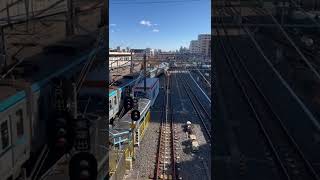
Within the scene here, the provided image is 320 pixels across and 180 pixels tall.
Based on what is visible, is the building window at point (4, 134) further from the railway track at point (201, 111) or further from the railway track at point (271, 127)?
the railway track at point (201, 111)

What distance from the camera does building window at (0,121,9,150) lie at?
3033 mm

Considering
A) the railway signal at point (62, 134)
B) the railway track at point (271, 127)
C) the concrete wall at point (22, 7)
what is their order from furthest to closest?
the concrete wall at point (22, 7)
the railway track at point (271, 127)
the railway signal at point (62, 134)

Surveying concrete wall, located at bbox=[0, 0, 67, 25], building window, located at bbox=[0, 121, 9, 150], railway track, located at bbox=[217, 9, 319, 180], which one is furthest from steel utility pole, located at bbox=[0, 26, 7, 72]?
railway track, located at bbox=[217, 9, 319, 180]

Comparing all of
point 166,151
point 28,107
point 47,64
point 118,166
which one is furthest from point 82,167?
point 166,151

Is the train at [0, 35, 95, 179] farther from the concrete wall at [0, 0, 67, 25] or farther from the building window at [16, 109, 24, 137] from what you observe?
the concrete wall at [0, 0, 67, 25]

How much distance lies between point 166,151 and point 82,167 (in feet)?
20.2

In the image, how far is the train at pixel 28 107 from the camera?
3.18 metres

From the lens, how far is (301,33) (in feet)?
29.8

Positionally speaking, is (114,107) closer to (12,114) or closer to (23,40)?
(23,40)

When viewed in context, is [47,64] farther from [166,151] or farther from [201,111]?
[201,111]

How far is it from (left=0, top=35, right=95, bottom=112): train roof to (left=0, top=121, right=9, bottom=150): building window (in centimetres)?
14

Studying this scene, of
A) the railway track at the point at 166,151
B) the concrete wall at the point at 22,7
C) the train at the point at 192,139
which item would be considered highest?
the concrete wall at the point at 22,7

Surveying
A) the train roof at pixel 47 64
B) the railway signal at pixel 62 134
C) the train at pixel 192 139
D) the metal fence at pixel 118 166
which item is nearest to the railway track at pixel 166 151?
the train at pixel 192 139

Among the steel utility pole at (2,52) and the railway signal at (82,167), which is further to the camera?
the steel utility pole at (2,52)
